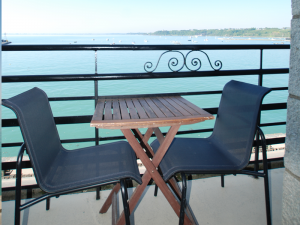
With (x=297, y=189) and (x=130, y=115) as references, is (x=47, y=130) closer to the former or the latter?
(x=130, y=115)

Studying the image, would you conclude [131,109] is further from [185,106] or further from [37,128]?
[37,128]

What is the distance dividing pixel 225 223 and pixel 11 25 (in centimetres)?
6652

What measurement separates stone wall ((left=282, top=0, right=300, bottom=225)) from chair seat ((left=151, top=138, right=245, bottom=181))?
35 centimetres

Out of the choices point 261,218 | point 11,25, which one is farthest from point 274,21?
point 261,218

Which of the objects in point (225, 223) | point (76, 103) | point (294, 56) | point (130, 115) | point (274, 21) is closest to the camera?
point (294, 56)

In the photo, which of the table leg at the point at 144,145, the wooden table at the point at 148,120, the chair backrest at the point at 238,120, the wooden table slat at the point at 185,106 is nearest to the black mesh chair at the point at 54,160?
the wooden table at the point at 148,120

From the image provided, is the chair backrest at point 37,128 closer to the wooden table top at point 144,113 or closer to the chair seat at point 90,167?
the chair seat at point 90,167

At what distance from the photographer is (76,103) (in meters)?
22.8

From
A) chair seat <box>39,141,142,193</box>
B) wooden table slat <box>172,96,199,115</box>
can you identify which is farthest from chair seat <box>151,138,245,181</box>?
wooden table slat <box>172,96,199,115</box>

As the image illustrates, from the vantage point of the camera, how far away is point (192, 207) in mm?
1980

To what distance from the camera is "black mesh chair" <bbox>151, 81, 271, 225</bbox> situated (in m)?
1.49

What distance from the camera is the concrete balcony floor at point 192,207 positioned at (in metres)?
1.81

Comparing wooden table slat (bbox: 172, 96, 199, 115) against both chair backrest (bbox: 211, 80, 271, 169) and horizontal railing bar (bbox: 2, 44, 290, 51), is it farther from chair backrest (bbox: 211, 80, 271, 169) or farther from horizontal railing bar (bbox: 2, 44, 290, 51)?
horizontal railing bar (bbox: 2, 44, 290, 51)

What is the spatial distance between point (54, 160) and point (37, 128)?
30 cm
